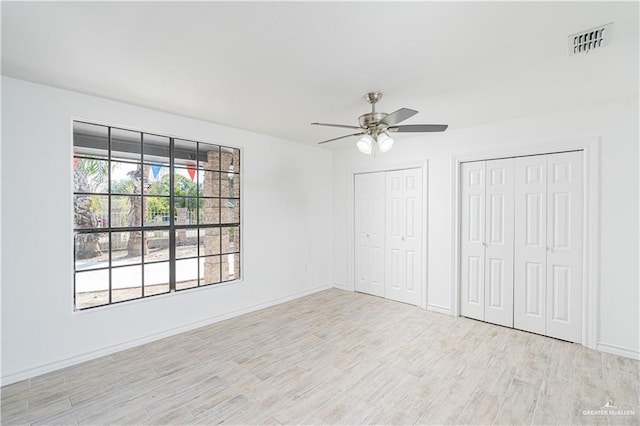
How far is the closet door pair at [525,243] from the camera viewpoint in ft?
11.0

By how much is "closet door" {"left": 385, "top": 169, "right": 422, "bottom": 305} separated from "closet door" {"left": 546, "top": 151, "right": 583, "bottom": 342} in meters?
1.60

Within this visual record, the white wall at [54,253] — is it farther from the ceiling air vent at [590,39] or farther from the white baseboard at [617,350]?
the white baseboard at [617,350]

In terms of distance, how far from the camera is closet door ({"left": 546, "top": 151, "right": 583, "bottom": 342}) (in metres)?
3.30

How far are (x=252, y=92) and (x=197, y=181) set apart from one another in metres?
1.58

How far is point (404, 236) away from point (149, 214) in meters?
3.62

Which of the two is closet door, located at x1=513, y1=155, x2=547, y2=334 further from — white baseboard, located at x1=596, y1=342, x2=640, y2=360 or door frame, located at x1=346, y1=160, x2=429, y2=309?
door frame, located at x1=346, y1=160, x2=429, y2=309

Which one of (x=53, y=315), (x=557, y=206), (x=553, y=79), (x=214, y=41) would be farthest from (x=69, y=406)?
(x=557, y=206)

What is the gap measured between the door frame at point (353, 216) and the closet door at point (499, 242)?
0.80 metres

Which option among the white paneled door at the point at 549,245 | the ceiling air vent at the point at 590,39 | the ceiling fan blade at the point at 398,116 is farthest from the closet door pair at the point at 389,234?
the ceiling air vent at the point at 590,39

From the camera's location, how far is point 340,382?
8.41 ft

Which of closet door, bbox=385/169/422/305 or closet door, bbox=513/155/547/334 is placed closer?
closet door, bbox=513/155/547/334

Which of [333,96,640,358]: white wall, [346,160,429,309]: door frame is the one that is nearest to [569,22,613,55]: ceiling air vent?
[333,96,640,358]: white wall

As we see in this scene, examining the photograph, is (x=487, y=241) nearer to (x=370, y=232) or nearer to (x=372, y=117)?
(x=370, y=232)

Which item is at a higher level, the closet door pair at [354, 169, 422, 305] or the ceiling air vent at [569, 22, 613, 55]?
the ceiling air vent at [569, 22, 613, 55]
